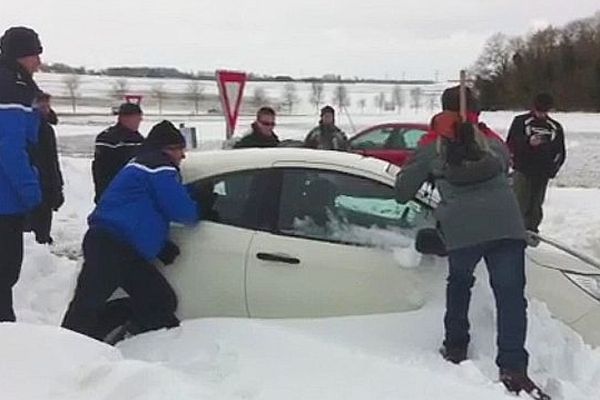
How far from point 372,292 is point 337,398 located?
1.11 metres

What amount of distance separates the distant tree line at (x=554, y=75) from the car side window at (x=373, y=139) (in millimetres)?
40025

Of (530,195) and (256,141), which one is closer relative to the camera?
(256,141)

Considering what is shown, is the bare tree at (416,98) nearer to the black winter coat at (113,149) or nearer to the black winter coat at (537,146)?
the black winter coat at (537,146)

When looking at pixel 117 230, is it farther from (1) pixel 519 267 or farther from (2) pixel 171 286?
(1) pixel 519 267

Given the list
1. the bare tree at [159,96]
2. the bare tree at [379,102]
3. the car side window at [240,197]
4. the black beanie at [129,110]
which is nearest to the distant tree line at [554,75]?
the bare tree at [159,96]

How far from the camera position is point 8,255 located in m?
5.42

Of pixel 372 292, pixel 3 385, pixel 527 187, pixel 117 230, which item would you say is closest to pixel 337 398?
pixel 372 292

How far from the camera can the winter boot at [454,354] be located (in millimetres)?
4758

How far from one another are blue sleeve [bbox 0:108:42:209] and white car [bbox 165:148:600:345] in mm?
900

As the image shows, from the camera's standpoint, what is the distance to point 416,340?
4.98 m

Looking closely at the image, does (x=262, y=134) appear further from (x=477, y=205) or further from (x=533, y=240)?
(x=477, y=205)

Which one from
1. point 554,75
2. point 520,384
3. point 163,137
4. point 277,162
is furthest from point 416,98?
point 520,384

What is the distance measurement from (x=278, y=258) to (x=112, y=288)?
3.14ft

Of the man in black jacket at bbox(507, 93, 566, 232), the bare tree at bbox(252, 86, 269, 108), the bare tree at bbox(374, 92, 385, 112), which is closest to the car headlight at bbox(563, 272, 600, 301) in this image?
the man in black jacket at bbox(507, 93, 566, 232)
